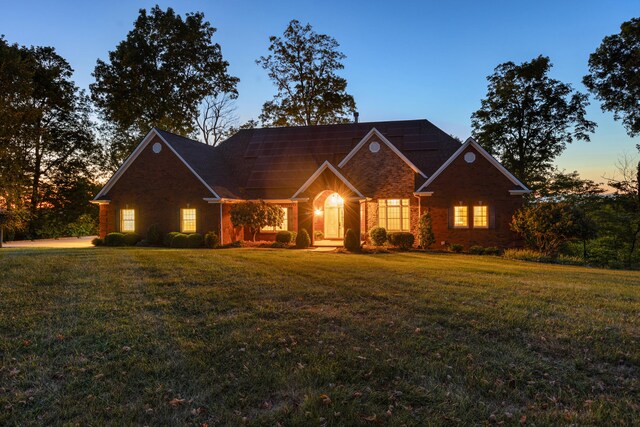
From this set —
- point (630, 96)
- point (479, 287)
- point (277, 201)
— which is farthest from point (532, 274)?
point (630, 96)

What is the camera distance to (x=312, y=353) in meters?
5.13

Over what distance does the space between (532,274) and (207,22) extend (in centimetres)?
3312

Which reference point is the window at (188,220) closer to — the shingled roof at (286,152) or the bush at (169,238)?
the bush at (169,238)

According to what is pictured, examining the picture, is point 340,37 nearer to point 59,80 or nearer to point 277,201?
point 277,201

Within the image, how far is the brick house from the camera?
2091 centimetres

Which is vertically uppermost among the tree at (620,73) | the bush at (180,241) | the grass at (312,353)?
the tree at (620,73)

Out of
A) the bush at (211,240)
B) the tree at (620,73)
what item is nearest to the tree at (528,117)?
the tree at (620,73)

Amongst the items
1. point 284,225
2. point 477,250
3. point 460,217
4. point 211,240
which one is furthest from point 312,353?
point 284,225

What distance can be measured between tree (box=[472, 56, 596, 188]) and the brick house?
28.0 ft

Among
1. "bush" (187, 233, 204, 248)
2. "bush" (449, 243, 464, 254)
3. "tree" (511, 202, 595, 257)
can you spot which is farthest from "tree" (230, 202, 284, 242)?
"tree" (511, 202, 595, 257)

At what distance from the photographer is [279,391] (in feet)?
13.8

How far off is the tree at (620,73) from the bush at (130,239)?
32.6 meters

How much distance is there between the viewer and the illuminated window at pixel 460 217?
2112cm

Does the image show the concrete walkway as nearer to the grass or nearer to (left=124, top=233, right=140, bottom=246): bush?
(left=124, top=233, right=140, bottom=246): bush
